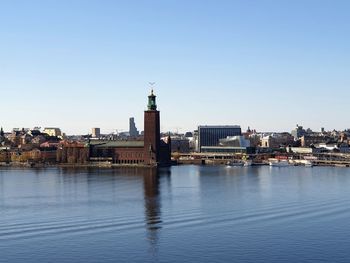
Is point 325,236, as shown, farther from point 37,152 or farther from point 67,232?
point 37,152

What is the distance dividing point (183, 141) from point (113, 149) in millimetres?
34321

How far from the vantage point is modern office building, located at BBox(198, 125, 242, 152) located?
273 feet

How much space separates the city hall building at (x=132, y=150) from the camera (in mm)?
52875

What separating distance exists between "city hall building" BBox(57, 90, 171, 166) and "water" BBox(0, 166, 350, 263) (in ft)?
73.7

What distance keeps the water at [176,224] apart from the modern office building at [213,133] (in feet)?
172

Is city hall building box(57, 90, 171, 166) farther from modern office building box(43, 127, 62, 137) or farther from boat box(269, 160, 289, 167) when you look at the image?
modern office building box(43, 127, 62, 137)

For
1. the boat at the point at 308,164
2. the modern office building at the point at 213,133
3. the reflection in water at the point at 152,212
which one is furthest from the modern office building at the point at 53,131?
the reflection in water at the point at 152,212

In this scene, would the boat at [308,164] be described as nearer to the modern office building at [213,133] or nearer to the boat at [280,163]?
the boat at [280,163]

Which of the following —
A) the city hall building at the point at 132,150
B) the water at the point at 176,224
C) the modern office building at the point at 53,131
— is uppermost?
the modern office building at the point at 53,131

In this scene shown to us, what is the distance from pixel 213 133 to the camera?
276 feet

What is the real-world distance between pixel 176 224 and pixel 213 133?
214 feet

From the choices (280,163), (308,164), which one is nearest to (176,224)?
(308,164)

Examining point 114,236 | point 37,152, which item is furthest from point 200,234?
point 37,152

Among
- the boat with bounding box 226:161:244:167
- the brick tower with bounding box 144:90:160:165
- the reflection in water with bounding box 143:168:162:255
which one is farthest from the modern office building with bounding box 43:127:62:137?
the reflection in water with bounding box 143:168:162:255
